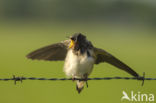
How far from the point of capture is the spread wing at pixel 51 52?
→ 31.0 feet

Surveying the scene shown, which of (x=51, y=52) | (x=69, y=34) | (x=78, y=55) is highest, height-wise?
(x=69, y=34)

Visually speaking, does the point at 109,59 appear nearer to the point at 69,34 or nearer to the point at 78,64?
the point at 78,64

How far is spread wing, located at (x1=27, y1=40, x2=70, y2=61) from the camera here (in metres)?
9.44

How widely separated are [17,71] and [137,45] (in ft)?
57.5

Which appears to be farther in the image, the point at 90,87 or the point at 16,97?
the point at 90,87

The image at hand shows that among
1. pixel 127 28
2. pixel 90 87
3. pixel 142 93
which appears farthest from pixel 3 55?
pixel 127 28

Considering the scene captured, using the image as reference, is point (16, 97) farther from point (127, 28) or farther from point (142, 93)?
point (127, 28)

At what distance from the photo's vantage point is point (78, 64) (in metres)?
8.84

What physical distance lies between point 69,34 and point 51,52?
2785 cm

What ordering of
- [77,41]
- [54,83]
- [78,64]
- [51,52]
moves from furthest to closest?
[54,83] < [51,52] < [77,41] < [78,64]

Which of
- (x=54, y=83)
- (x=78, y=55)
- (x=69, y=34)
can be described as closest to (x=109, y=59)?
(x=78, y=55)

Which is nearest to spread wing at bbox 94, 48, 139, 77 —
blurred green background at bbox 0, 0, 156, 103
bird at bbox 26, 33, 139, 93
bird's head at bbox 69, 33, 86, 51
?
bird at bbox 26, 33, 139, 93

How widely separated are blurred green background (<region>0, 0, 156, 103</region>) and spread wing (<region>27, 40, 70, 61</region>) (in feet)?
16.3

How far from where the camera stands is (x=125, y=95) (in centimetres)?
1509
